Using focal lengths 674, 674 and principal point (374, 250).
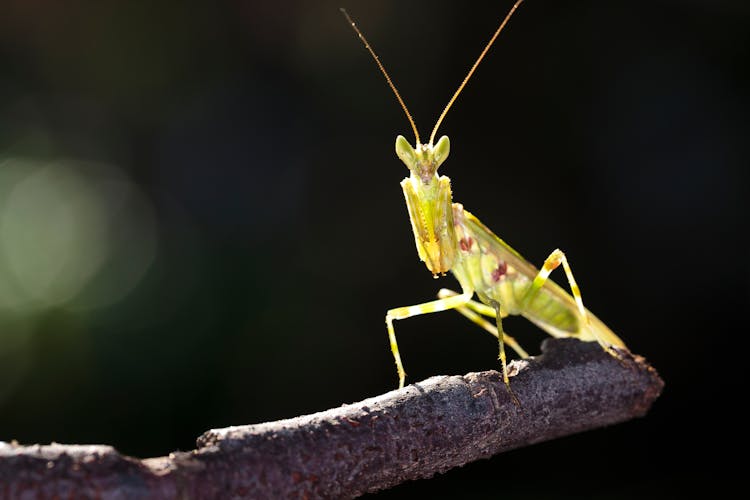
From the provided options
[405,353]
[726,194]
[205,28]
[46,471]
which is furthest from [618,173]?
[46,471]

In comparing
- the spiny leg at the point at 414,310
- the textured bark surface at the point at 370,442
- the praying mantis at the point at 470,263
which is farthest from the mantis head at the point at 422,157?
the textured bark surface at the point at 370,442

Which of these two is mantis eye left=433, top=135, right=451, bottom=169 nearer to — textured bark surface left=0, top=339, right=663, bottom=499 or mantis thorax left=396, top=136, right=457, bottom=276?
mantis thorax left=396, top=136, right=457, bottom=276

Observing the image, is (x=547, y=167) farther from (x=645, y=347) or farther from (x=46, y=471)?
(x=46, y=471)

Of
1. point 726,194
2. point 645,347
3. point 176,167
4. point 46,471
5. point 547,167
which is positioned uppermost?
point 176,167

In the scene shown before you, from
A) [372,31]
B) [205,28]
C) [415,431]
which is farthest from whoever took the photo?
[372,31]

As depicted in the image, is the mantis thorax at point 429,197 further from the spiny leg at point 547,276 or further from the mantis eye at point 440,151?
the spiny leg at point 547,276

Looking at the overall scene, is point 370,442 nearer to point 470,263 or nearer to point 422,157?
point 422,157
